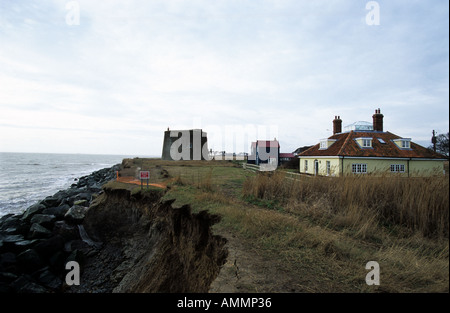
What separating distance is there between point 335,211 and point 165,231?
5805 millimetres

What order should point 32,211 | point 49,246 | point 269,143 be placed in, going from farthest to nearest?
1. point 269,143
2. point 32,211
3. point 49,246

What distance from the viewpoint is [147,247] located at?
8.80 m

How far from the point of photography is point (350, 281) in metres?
3.36

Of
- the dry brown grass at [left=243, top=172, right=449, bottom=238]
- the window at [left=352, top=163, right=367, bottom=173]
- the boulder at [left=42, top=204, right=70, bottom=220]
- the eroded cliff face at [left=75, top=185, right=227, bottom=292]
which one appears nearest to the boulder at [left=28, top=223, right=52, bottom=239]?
the eroded cliff face at [left=75, top=185, right=227, bottom=292]

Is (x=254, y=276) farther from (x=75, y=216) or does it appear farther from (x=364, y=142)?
(x=364, y=142)

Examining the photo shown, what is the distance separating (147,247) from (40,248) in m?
4.54

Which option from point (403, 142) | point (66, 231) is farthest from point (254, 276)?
point (403, 142)

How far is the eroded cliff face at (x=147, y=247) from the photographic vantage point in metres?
5.50

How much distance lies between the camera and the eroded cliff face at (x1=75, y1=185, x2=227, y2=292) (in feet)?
18.0

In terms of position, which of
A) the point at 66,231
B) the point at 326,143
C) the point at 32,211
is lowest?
the point at 66,231

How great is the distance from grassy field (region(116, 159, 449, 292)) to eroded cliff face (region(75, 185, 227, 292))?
703mm
